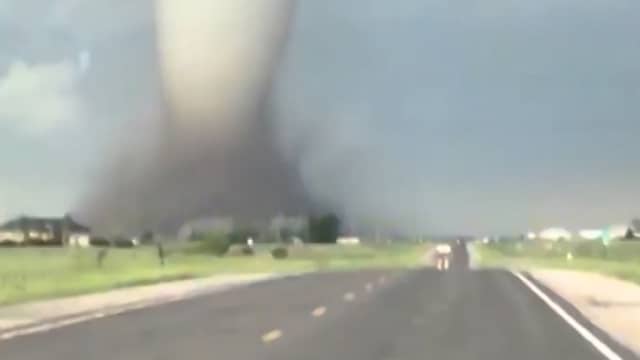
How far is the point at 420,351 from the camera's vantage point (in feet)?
64.5

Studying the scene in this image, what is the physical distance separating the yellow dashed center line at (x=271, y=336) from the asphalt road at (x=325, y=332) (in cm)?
2

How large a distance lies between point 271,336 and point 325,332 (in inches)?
53.7

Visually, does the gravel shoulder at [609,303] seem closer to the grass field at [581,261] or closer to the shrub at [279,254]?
the grass field at [581,261]

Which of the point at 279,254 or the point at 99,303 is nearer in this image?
the point at 99,303

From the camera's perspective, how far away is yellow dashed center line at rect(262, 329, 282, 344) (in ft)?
72.6

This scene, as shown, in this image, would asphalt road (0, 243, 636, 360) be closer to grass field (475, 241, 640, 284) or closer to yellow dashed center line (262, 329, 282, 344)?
yellow dashed center line (262, 329, 282, 344)

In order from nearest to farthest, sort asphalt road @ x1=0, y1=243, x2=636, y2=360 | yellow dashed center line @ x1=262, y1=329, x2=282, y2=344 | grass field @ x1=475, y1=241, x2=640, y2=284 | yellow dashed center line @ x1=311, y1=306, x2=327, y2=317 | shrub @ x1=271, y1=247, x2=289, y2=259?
asphalt road @ x1=0, y1=243, x2=636, y2=360
yellow dashed center line @ x1=262, y1=329, x2=282, y2=344
yellow dashed center line @ x1=311, y1=306, x2=327, y2=317
grass field @ x1=475, y1=241, x2=640, y2=284
shrub @ x1=271, y1=247, x2=289, y2=259

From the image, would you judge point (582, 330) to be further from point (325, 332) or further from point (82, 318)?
point (82, 318)

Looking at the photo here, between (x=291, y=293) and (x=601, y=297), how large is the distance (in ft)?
31.4

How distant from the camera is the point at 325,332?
24.2 meters

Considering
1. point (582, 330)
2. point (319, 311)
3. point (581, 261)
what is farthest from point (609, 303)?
point (581, 261)

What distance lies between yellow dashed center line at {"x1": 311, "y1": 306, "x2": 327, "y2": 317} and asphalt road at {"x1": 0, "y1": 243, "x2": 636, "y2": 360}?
2cm

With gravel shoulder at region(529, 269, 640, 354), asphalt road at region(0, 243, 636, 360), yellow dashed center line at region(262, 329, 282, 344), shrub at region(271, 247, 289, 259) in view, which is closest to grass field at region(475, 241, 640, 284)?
gravel shoulder at region(529, 269, 640, 354)

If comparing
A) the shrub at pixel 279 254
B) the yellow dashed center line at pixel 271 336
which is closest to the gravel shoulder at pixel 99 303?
the yellow dashed center line at pixel 271 336
